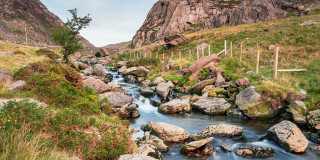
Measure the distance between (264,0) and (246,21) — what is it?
29.2 metres

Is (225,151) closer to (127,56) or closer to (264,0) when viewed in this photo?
(127,56)

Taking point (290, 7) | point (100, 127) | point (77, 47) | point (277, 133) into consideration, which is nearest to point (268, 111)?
point (277, 133)

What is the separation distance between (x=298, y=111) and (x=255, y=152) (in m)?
5.44

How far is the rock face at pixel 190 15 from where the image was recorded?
82250 millimetres

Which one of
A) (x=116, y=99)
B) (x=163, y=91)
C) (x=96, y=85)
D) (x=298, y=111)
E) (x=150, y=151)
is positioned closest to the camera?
(x=150, y=151)

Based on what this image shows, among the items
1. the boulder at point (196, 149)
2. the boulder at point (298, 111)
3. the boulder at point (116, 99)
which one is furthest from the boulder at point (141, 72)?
the boulder at point (196, 149)

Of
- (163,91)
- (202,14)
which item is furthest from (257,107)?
(202,14)

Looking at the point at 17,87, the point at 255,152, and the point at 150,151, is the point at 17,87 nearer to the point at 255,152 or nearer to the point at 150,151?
the point at 150,151

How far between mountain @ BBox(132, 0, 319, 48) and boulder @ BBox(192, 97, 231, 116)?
72.1 metres

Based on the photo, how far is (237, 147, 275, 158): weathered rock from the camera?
8.45 meters

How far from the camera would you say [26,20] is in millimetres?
131750

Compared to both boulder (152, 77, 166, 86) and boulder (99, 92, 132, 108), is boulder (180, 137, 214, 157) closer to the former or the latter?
boulder (99, 92, 132, 108)

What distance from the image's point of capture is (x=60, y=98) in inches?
401

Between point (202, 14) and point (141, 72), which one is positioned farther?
point (202, 14)
